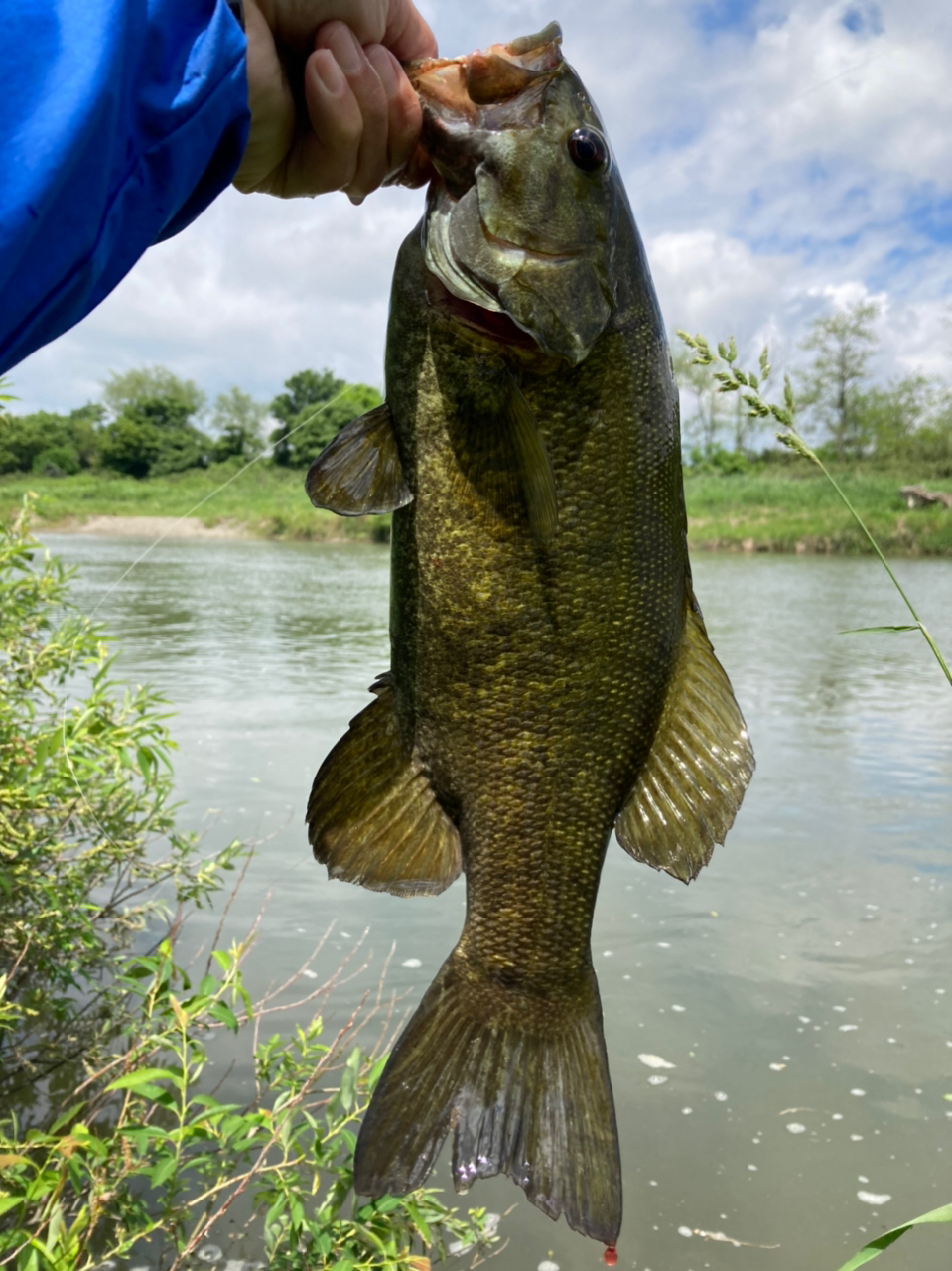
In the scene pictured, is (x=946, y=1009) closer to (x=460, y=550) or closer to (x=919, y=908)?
(x=919, y=908)

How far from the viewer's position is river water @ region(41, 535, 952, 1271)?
3828 millimetres

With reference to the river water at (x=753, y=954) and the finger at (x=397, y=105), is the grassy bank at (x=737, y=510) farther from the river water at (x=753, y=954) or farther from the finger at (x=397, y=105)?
the finger at (x=397, y=105)

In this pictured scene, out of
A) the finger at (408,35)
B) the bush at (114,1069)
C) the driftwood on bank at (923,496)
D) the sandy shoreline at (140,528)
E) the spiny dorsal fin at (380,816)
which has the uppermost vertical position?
the driftwood on bank at (923,496)

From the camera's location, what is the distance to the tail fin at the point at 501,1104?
1.63 m

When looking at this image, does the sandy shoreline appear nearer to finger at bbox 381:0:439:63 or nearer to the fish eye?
finger at bbox 381:0:439:63

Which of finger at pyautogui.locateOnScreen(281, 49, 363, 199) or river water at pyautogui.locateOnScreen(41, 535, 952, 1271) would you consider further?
river water at pyautogui.locateOnScreen(41, 535, 952, 1271)

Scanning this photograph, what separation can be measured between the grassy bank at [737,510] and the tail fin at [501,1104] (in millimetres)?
25064

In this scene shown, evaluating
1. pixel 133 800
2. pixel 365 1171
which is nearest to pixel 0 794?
pixel 133 800

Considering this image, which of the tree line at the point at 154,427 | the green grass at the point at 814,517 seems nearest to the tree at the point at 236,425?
the tree line at the point at 154,427

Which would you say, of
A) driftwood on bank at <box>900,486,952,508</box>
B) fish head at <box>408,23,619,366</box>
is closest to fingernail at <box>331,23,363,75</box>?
fish head at <box>408,23,619,366</box>

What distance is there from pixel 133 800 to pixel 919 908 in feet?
15.9

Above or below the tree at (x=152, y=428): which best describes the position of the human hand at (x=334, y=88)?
below

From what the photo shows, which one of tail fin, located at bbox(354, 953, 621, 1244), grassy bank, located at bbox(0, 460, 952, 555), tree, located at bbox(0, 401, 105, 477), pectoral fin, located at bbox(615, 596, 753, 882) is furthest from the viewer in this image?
tree, located at bbox(0, 401, 105, 477)

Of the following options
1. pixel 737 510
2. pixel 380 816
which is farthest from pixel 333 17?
pixel 737 510
